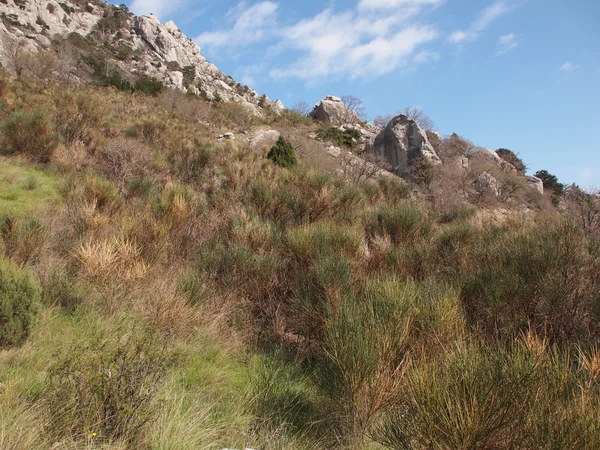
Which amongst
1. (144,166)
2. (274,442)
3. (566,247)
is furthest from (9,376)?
(144,166)

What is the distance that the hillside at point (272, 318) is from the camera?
200 centimetres

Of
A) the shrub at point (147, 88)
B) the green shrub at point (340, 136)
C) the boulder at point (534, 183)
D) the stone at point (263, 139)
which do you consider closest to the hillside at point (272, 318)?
the stone at point (263, 139)

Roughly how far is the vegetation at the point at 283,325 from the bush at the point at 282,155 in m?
6.80

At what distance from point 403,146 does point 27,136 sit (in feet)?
79.3

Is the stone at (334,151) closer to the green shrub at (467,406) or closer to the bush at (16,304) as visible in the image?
the bush at (16,304)

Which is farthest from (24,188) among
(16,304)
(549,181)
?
(549,181)

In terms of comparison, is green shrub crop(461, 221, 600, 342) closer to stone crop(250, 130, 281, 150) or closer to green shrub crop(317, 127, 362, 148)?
stone crop(250, 130, 281, 150)

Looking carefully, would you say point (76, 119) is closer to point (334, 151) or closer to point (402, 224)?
point (402, 224)

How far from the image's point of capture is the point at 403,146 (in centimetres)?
2708

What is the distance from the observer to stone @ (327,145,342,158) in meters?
25.3

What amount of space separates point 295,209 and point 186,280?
4.12 m

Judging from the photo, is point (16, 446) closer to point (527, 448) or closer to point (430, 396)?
point (430, 396)

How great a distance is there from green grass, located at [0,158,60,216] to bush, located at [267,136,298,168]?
893 cm

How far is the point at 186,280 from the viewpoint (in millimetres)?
4820
